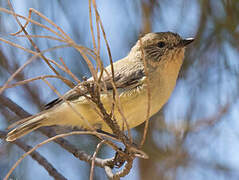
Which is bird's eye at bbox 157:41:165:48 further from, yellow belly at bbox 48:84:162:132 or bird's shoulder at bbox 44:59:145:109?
yellow belly at bbox 48:84:162:132

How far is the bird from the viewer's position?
241cm

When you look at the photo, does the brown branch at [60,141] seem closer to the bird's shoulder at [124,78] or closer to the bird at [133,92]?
the bird at [133,92]

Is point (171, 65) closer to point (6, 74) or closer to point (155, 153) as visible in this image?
point (155, 153)

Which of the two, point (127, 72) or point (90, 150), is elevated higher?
point (127, 72)

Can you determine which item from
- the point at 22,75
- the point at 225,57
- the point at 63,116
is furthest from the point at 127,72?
the point at 22,75

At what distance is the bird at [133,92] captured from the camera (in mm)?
2412

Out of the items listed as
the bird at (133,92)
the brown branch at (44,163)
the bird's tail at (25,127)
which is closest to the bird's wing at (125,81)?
the bird at (133,92)

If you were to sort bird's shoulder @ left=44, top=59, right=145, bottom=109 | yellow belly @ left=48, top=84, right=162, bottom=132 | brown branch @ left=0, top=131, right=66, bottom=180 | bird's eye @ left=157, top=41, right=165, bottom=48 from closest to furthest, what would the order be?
1. brown branch @ left=0, top=131, right=66, bottom=180
2. yellow belly @ left=48, top=84, right=162, bottom=132
3. bird's shoulder @ left=44, top=59, right=145, bottom=109
4. bird's eye @ left=157, top=41, right=165, bottom=48

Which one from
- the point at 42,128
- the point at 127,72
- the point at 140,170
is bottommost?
the point at 140,170

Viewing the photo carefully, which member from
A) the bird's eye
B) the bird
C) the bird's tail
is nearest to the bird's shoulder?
the bird

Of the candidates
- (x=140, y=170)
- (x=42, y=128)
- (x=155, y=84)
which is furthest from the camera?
(x=140, y=170)

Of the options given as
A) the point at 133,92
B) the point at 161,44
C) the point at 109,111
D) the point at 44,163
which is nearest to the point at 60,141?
the point at 44,163

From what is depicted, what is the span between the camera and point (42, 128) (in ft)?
9.20

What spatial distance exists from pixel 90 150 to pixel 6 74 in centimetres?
93
